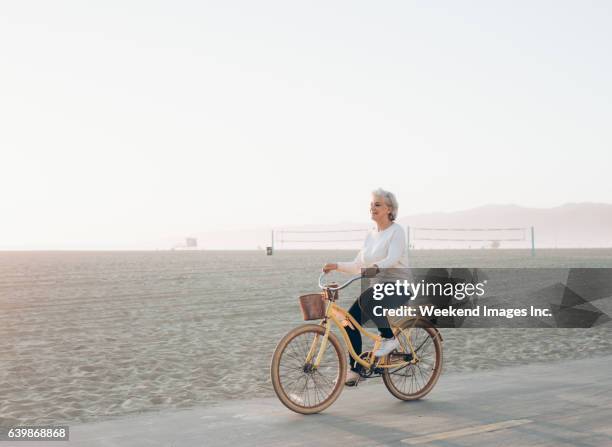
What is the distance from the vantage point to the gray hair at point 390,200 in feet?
26.6

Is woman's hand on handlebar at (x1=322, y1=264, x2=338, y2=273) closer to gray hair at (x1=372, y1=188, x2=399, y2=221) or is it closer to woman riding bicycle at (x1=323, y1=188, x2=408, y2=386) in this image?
woman riding bicycle at (x1=323, y1=188, x2=408, y2=386)

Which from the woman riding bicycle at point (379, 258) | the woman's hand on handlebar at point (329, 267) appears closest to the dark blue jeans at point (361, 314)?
the woman riding bicycle at point (379, 258)

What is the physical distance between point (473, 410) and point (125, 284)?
22.0 m

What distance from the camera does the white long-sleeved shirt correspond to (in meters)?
7.91

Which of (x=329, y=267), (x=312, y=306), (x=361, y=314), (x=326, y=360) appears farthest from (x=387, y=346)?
(x=329, y=267)

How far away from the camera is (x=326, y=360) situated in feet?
25.7

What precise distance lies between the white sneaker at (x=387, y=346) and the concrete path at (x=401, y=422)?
0.51 metres

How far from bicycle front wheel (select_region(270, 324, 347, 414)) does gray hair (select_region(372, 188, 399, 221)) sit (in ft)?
4.14

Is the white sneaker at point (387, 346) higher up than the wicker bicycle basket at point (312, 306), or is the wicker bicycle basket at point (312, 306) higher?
the wicker bicycle basket at point (312, 306)

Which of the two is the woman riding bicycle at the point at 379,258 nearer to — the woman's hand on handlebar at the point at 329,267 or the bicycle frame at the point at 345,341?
the bicycle frame at the point at 345,341

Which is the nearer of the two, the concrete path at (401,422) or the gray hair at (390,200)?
the concrete path at (401,422)

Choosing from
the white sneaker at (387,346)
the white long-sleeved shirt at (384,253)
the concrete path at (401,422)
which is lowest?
the concrete path at (401,422)

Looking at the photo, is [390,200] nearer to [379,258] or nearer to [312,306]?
[379,258]

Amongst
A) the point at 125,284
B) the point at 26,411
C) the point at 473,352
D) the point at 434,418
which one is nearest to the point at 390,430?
the point at 434,418
